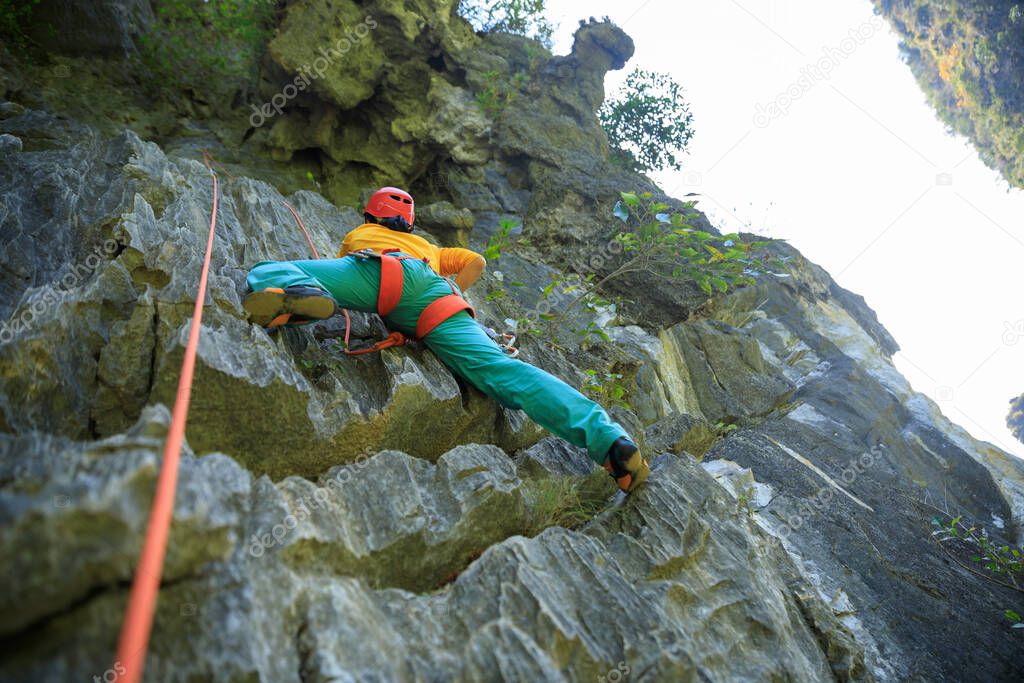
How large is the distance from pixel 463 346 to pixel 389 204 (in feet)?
5.45

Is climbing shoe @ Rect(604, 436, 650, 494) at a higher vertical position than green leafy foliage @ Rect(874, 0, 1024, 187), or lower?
lower

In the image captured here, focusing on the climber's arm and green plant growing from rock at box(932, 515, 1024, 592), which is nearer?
the climber's arm

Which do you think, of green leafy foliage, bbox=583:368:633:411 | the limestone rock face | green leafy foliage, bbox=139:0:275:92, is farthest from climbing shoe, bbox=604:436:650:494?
green leafy foliage, bbox=139:0:275:92

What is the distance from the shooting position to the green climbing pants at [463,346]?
3576mm

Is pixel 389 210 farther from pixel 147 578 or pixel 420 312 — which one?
pixel 147 578

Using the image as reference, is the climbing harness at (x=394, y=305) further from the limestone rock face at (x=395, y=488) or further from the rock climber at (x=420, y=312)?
the limestone rock face at (x=395, y=488)

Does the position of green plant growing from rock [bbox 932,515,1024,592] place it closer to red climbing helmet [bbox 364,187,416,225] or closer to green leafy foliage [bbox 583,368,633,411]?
green leafy foliage [bbox 583,368,633,411]

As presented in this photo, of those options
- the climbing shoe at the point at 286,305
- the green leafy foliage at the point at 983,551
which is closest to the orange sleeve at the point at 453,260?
the climbing shoe at the point at 286,305

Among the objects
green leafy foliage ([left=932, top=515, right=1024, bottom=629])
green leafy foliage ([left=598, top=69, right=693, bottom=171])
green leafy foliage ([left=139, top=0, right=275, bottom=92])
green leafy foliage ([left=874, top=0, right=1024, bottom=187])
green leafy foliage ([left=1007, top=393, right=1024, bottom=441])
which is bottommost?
green leafy foliage ([left=139, top=0, right=275, bottom=92])

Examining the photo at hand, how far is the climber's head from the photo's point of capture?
15.6ft

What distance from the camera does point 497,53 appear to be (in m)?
13.3

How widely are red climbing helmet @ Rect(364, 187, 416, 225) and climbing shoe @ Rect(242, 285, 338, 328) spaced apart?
1522mm

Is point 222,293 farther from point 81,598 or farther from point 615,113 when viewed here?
point 615,113

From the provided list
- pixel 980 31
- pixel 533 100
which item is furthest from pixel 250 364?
pixel 980 31
